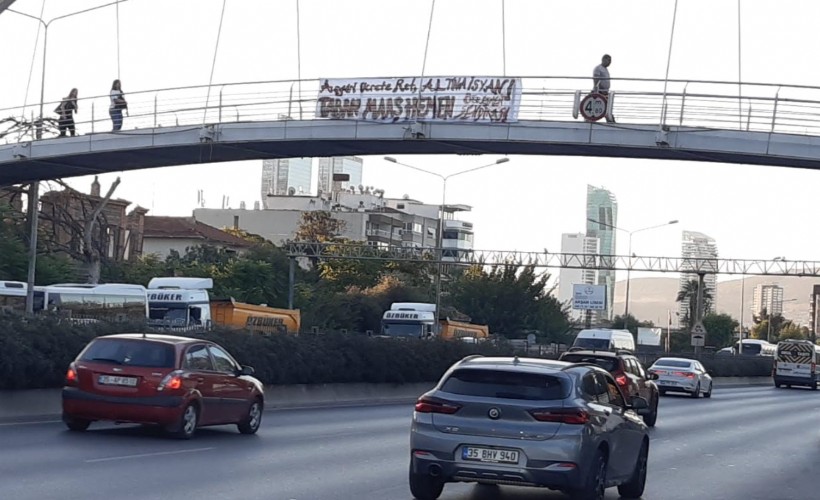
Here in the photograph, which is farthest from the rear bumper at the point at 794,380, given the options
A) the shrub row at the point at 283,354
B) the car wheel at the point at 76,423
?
the car wheel at the point at 76,423

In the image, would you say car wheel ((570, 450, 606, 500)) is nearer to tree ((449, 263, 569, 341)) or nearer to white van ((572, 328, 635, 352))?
white van ((572, 328, 635, 352))

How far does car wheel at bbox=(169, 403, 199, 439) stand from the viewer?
707 inches

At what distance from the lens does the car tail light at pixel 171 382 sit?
1766 centimetres

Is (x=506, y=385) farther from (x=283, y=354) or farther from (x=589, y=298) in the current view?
(x=589, y=298)

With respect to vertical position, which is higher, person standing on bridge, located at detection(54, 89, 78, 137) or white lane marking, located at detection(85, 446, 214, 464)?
person standing on bridge, located at detection(54, 89, 78, 137)

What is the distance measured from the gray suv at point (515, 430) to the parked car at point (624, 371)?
512 inches

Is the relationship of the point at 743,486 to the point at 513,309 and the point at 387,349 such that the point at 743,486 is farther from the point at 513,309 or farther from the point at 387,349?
the point at 513,309

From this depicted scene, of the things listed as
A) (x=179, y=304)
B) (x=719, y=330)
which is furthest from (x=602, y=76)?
(x=719, y=330)

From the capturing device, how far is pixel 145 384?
17.7m

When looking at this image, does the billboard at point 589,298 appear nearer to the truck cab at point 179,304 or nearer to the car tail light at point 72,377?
the truck cab at point 179,304

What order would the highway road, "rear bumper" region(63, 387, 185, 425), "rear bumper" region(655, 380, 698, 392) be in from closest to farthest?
the highway road → "rear bumper" region(63, 387, 185, 425) → "rear bumper" region(655, 380, 698, 392)

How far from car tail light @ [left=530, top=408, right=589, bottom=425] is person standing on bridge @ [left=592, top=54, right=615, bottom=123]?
20407mm

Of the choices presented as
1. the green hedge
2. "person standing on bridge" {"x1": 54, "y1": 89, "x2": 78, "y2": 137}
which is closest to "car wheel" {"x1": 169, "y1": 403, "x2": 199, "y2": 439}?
the green hedge

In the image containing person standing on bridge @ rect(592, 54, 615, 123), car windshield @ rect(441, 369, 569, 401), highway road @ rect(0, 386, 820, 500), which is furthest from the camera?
person standing on bridge @ rect(592, 54, 615, 123)
